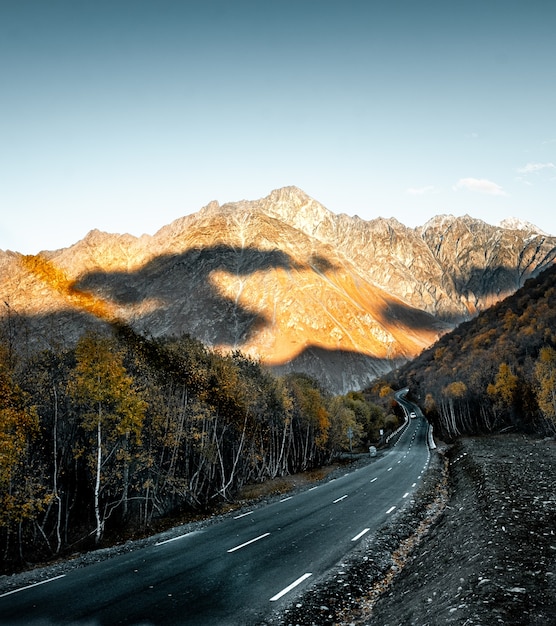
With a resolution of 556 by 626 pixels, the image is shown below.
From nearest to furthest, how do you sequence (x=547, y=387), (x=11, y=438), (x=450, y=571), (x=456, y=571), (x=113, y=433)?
(x=456, y=571) < (x=450, y=571) < (x=11, y=438) < (x=113, y=433) < (x=547, y=387)

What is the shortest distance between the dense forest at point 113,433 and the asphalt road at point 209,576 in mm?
8430

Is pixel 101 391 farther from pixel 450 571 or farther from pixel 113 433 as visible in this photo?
pixel 450 571

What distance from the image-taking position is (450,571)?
11336 mm

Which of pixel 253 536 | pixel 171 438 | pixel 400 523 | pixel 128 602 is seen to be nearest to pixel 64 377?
pixel 171 438

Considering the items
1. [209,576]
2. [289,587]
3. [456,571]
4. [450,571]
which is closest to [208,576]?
[209,576]

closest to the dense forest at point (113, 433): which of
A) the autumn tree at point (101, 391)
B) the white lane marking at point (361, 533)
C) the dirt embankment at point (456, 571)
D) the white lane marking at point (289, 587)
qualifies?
the autumn tree at point (101, 391)

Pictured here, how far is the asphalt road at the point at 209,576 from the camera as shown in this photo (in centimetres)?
1074

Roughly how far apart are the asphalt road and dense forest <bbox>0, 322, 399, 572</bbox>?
843 cm

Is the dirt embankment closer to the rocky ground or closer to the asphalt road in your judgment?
Result: the rocky ground

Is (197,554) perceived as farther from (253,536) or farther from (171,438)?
(171,438)

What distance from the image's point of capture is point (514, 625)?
7.40 m

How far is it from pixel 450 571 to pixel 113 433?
20.8 metres

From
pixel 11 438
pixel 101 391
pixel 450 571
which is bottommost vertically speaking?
pixel 450 571

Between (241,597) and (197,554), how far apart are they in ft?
17.1
